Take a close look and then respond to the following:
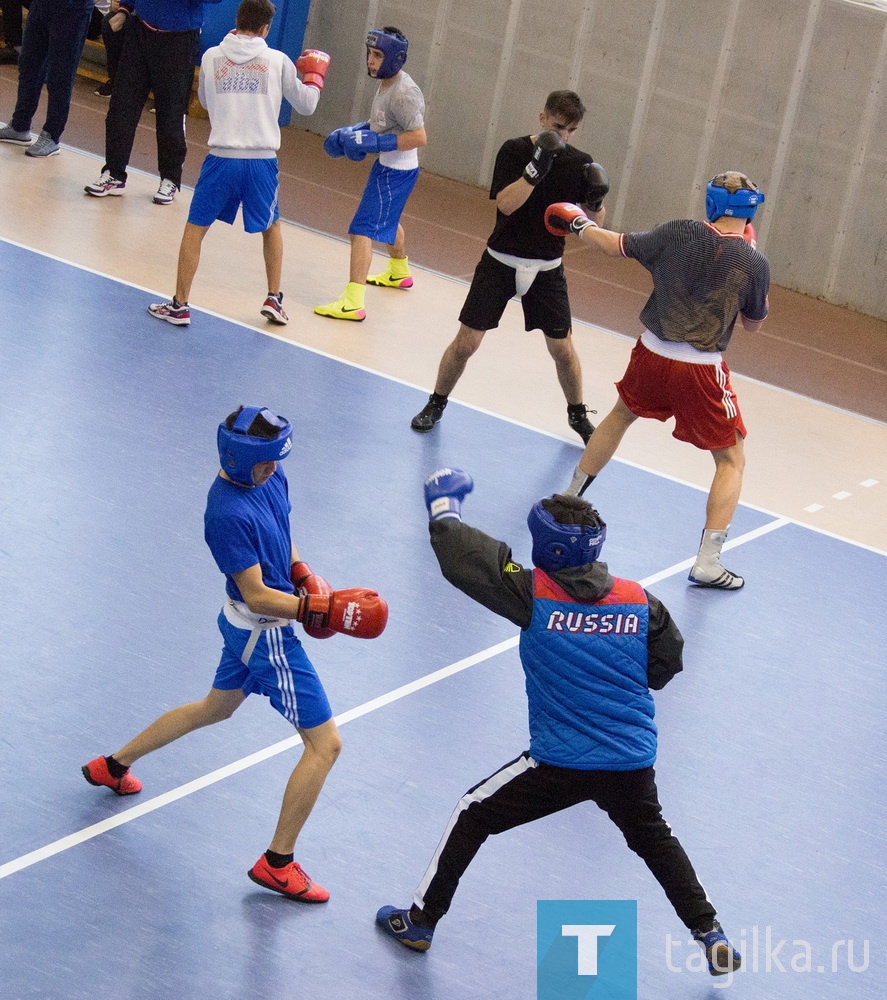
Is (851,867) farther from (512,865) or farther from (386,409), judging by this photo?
(386,409)

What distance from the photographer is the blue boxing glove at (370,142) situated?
9.59 meters

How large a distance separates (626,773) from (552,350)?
182 inches

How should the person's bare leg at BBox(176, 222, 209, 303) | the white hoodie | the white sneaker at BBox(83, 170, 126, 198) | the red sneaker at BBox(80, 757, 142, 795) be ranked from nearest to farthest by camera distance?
the red sneaker at BBox(80, 757, 142, 795) → the white hoodie → the person's bare leg at BBox(176, 222, 209, 303) → the white sneaker at BBox(83, 170, 126, 198)

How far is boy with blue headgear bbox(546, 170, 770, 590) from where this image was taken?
21.9ft

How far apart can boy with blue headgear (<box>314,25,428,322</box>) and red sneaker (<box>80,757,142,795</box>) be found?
5757 mm

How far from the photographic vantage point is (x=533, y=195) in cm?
802

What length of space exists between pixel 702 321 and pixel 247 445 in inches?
130

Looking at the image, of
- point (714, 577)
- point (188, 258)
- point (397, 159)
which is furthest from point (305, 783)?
point (397, 159)

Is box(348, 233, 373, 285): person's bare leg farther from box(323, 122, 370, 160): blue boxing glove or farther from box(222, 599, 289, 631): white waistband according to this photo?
box(222, 599, 289, 631): white waistband

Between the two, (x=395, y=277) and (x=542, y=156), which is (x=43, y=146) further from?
(x=542, y=156)

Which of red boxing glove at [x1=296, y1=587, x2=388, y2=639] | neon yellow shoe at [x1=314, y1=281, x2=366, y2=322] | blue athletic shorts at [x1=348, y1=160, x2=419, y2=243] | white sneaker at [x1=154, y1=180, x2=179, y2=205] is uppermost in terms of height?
blue athletic shorts at [x1=348, y1=160, x2=419, y2=243]

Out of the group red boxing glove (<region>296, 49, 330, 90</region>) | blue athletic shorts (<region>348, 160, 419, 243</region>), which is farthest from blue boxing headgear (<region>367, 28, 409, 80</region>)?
blue athletic shorts (<region>348, 160, 419, 243</region>)

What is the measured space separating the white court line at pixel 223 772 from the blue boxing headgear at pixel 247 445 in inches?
47.8

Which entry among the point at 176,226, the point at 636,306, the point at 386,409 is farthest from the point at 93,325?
the point at 636,306
